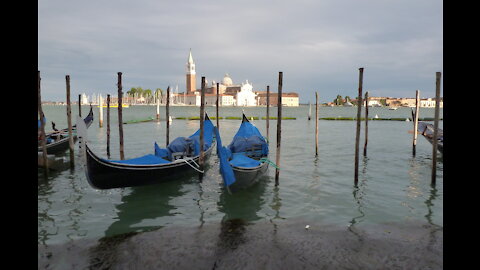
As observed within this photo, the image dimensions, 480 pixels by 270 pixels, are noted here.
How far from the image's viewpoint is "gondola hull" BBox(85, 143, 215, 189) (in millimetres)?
7680

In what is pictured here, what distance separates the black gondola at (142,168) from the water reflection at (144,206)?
330 mm

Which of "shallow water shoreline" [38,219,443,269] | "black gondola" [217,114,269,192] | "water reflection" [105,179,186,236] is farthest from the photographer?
"black gondola" [217,114,269,192]

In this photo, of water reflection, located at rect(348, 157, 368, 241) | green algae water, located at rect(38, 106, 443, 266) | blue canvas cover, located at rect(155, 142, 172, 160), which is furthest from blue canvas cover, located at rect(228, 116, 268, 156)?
water reflection, located at rect(348, 157, 368, 241)

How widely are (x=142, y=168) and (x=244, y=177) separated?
274 cm

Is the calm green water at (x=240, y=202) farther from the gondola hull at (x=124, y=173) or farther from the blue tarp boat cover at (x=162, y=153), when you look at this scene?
the blue tarp boat cover at (x=162, y=153)

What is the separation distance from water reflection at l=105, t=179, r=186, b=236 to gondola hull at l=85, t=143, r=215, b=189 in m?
0.32

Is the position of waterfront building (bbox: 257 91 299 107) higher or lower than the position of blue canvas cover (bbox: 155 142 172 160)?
higher

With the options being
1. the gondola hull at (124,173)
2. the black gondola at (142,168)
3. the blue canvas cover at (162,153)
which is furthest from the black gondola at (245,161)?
the blue canvas cover at (162,153)

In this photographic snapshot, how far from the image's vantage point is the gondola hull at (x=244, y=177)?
8719 millimetres

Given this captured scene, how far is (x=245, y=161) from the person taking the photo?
32.2 ft

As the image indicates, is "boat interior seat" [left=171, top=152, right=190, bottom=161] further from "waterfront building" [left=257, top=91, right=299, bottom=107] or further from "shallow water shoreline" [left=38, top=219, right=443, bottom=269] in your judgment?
"waterfront building" [left=257, top=91, right=299, bottom=107]

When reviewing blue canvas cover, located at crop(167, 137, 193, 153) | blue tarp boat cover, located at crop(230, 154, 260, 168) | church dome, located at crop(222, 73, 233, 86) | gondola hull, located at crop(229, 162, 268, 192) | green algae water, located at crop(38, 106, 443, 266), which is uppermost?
church dome, located at crop(222, 73, 233, 86)

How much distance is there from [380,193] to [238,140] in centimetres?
524
